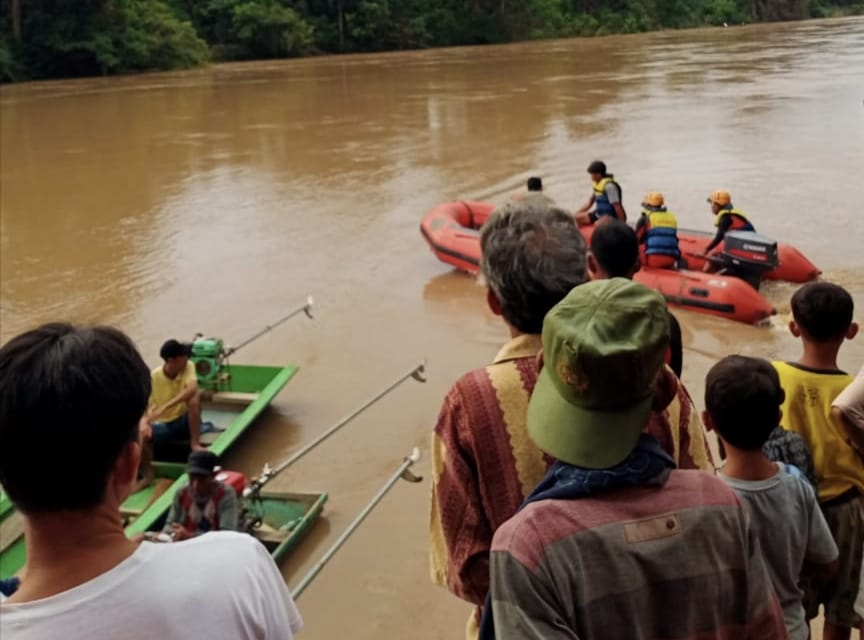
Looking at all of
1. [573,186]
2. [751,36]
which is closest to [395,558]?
[573,186]

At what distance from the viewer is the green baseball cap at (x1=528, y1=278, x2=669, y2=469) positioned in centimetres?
143

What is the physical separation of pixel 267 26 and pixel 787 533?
1506 inches

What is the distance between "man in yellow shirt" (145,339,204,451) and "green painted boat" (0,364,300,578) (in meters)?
0.19

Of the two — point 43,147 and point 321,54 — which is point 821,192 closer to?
point 43,147

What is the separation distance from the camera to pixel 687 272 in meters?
8.69

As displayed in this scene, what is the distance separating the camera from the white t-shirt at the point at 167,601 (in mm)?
1308

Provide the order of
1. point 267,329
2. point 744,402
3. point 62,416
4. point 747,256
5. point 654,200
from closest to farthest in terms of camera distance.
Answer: point 62,416 < point 744,402 < point 267,329 < point 654,200 < point 747,256

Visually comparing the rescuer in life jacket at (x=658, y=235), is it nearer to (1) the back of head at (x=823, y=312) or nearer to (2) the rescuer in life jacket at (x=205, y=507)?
(2) the rescuer in life jacket at (x=205, y=507)

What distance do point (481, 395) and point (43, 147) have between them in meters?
19.3

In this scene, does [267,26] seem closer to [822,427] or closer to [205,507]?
[205,507]

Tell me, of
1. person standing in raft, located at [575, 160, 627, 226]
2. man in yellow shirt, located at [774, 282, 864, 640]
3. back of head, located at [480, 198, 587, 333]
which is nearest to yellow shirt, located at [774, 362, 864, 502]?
man in yellow shirt, located at [774, 282, 864, 640]

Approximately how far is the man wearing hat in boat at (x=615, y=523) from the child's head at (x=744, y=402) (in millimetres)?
699

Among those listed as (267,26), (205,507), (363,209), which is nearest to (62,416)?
(205,507)

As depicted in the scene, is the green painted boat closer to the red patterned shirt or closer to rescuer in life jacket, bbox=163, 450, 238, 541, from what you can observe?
rescuer in life jacket, bbox=163, 450, 238, 541
